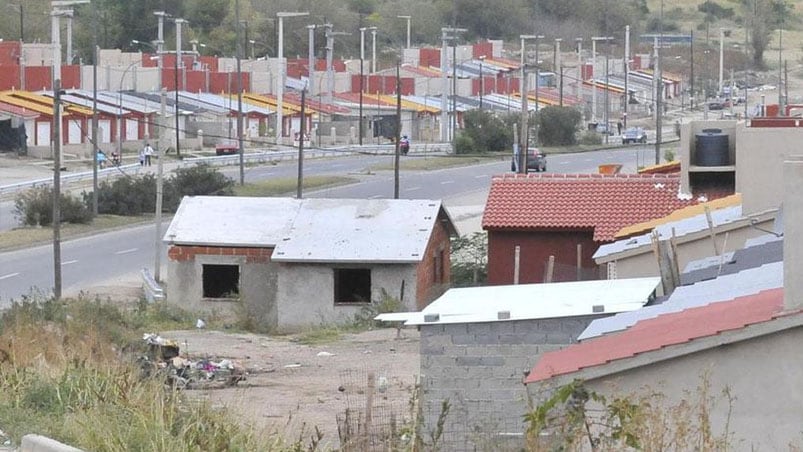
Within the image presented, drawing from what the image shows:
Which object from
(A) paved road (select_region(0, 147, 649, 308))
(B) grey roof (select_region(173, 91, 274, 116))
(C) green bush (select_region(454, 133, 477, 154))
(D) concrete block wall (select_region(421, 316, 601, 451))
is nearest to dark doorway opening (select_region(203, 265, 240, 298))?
(A) paved road (select_region(0, 147, 649, 308))

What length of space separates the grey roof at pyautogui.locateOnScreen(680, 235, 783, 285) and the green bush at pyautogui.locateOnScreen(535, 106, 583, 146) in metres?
78.7

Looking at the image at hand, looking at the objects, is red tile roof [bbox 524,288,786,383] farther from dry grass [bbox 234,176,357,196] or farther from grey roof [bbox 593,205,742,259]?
dry grass [bbox 234,176,357,196]

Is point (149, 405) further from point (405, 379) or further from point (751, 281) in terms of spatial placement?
point (405, 379)

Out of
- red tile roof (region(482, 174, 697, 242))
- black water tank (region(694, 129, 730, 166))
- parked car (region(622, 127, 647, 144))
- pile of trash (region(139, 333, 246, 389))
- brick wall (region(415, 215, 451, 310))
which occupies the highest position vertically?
black water tank (region(694, 129, 730, 166))

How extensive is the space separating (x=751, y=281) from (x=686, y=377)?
2.95 metres

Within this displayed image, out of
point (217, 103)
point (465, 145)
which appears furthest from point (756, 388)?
point (217, 103)

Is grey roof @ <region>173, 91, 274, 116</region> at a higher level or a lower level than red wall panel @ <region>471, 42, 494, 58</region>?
lower

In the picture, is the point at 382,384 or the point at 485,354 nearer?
the point at 485,354

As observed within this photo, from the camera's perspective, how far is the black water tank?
31844 mm

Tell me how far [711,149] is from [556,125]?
216ft

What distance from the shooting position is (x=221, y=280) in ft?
120

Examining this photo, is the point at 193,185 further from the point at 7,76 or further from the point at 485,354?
the point at 485,354

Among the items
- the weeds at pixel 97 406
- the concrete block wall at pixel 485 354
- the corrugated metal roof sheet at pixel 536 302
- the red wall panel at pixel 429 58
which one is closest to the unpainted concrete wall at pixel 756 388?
the weeds at pixel 97 406

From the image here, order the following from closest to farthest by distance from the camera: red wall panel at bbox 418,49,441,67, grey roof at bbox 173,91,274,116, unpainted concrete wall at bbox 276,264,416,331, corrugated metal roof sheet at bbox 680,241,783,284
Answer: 1. corrugated metal roof sheet at bbox 680,241,783,284
2. unpainted concrete wall at bbox 276,264,416,331
3. grey roof at bbox 173,91,274,116
4. red wall panel at bbox 418,49,441,67
